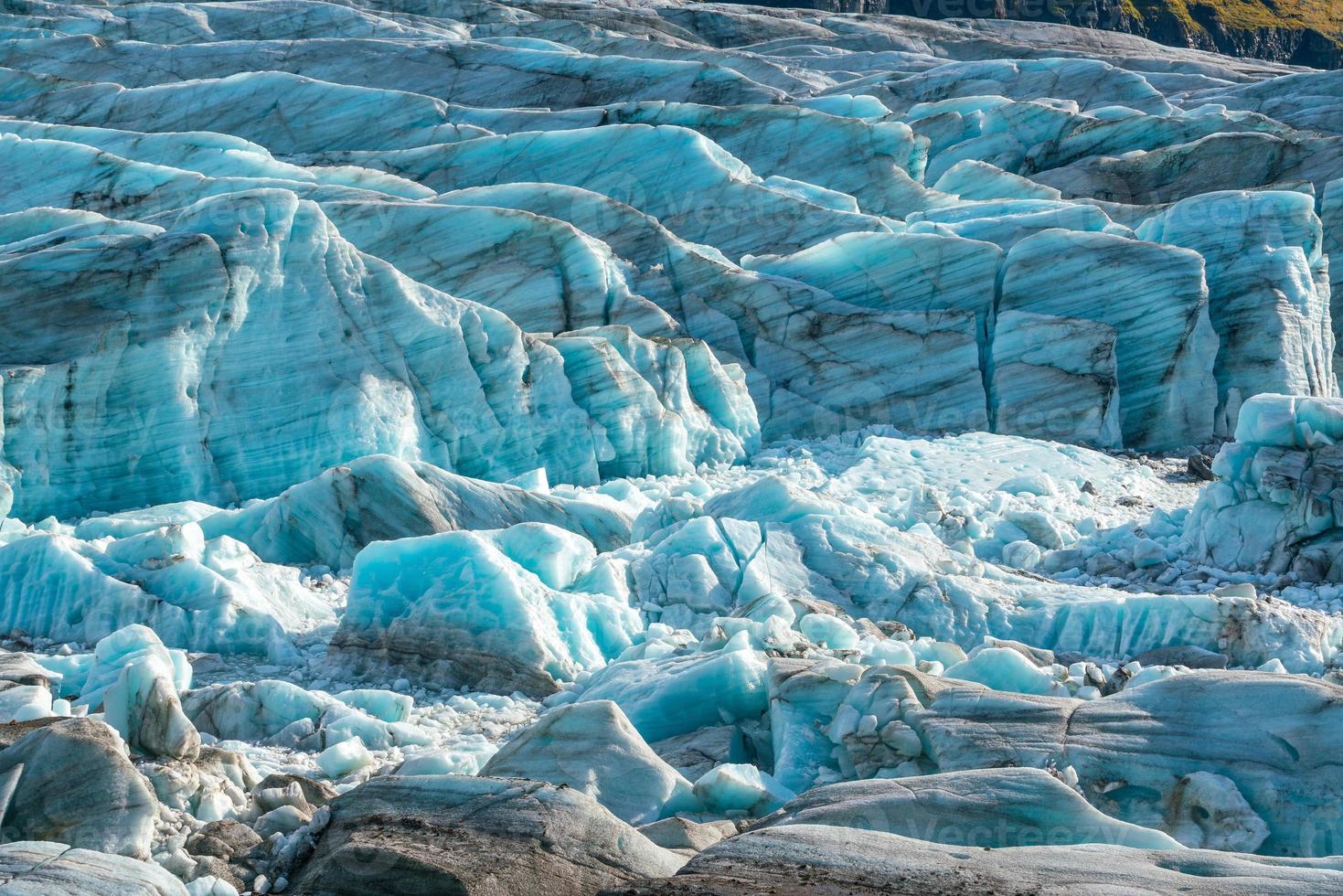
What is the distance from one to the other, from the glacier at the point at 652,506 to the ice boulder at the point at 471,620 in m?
0.04

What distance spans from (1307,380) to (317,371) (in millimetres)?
14882

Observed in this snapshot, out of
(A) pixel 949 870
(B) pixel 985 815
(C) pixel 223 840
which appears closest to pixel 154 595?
(C) pixel 223 840

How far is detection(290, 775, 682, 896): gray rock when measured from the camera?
18.0 feet

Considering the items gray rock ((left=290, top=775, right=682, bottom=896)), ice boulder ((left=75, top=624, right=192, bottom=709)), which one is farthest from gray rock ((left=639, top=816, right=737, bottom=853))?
ice boulder ((left=75, top=624, right=192, bottom=709))

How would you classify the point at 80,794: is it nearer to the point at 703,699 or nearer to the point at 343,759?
the point at 343,759

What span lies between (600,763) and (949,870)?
2526 mm

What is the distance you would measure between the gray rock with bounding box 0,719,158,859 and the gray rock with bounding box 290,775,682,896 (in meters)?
0.87

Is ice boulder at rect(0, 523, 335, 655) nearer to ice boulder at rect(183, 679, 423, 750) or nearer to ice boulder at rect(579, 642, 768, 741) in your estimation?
ice boulder at rect(183, 679, 423, 750)

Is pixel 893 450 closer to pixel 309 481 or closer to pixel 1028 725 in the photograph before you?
pixel 309 481

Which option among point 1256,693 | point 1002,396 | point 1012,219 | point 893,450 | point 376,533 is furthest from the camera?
point 1012,219

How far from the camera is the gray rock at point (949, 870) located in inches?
201

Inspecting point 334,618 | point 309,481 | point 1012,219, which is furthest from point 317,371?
point 1012,219

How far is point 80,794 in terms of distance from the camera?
6254mm

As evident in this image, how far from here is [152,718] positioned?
25.5 feet
